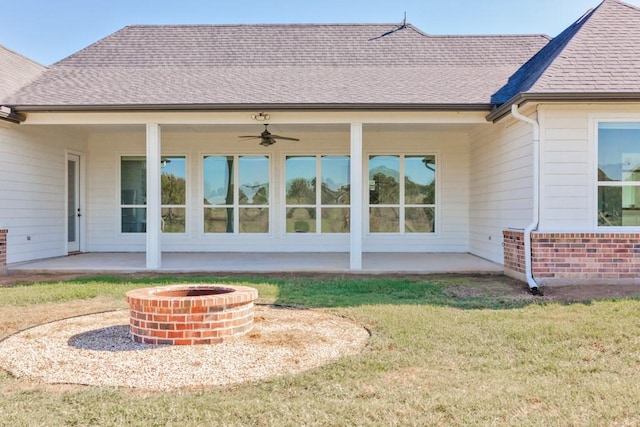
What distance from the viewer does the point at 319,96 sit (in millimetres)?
9195

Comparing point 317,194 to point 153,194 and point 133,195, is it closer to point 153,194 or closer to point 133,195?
point 153,194

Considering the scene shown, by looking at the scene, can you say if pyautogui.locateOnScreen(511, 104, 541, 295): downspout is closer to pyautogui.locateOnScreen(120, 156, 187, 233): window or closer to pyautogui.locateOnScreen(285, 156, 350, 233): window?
pyautogui.locateOnScreen(285, 156, 350, 233): window

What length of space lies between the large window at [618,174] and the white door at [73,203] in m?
11.4

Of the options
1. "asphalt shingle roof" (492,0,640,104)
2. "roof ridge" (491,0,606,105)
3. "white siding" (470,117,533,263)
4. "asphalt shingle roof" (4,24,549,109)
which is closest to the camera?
"asphalt shingle roof" (492,0,640,104)

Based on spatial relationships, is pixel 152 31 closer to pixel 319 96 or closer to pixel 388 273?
pixel 319 96

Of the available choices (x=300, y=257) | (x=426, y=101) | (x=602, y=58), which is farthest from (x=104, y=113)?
(x=602, y=58)

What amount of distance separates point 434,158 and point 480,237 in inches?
94.3

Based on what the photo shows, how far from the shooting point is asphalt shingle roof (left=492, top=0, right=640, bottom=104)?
7418 mm

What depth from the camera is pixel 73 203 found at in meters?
11.9

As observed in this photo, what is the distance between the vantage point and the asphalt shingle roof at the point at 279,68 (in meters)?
9.27

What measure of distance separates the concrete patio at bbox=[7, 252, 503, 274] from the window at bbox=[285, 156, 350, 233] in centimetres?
90

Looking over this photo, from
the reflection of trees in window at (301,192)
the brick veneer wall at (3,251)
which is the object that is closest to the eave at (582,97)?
the reflection of trees in window at (301,192)

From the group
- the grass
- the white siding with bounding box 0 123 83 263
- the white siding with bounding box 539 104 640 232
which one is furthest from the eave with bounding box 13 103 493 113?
the grass

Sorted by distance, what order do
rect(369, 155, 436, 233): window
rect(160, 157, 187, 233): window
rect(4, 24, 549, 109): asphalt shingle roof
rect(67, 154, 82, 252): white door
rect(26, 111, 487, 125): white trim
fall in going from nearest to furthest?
rect(26, 111, 487, 125): white trim, rect(4, 24, 549, 109): asphalt shingle roof, rect(67, 154, 82, 252): white door, rect(369, 155, 436, 233): window, rect(160, 157, 187, 233): window
